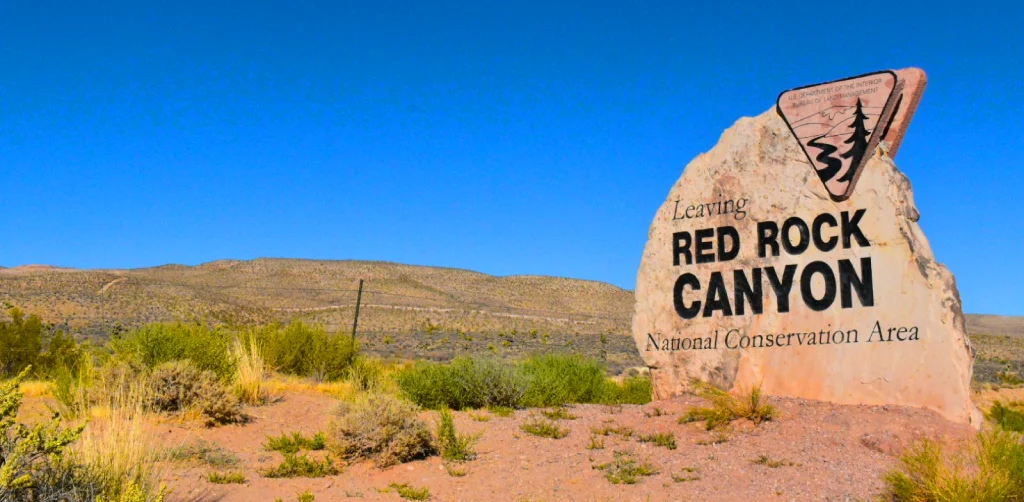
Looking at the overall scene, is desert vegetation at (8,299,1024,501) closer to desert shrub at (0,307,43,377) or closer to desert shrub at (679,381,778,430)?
desert shrub at (679,381,778,430)

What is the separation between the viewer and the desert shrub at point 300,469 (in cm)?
882

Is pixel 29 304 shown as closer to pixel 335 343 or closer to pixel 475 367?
pixel 335 343

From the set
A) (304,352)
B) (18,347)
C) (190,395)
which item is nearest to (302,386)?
(304,352)

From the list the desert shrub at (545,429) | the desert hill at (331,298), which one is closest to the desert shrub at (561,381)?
the desert shrub at (545,429)

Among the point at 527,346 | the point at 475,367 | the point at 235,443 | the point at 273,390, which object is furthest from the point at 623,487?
the point at 527,346

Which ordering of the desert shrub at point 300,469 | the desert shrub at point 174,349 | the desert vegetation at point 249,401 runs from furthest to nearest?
1. the desert shrub at point 174,349
2. the desert shrub at point 300,469
3. the desert vegetation at point 249,401

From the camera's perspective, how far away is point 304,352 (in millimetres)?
18359

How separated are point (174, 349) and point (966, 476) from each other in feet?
36.0

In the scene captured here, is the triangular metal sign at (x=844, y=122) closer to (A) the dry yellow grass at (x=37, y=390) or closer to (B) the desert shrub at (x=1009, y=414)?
(B) the desert shrub at (x=1009, y=414)

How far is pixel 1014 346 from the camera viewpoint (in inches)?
2041

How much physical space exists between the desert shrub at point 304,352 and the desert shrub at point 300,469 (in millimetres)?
8886

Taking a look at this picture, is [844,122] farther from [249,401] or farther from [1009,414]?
[249,401]

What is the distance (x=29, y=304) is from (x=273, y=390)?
139 feet

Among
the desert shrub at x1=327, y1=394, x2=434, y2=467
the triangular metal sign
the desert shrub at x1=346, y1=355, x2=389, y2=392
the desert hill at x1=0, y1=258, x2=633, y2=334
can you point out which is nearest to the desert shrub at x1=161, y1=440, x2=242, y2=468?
the desert shrub at x1=327, y1=394, x2=434, y2=467
